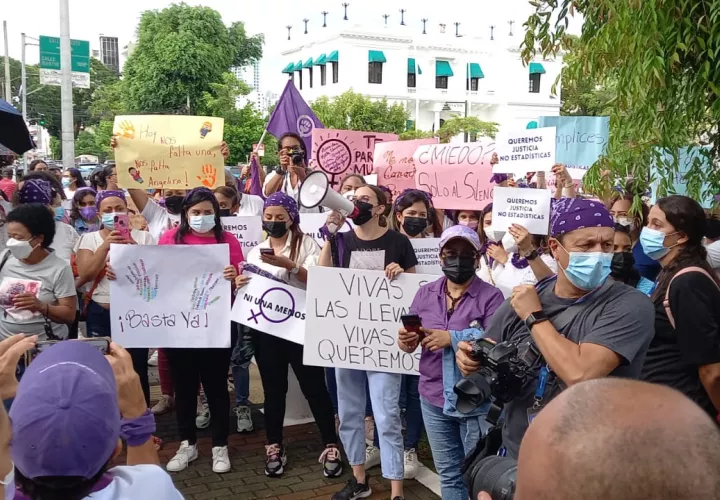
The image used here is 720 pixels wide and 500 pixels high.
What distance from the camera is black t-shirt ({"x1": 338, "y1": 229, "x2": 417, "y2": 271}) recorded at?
14.6 ft

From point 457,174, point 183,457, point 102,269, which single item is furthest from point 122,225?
point 457,174

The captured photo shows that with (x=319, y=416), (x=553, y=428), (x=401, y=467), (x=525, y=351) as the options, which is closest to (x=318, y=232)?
(x=319, y=416)

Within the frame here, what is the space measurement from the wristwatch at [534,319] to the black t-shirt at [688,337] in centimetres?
79

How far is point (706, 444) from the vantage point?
0.92 metres

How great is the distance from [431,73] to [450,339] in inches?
2445

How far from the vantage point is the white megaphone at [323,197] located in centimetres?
427

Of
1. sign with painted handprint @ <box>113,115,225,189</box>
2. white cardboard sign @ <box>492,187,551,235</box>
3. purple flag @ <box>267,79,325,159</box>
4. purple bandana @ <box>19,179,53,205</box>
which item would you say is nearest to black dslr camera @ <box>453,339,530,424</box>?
white cardboard sign @ <box>492,187,551,235</box>

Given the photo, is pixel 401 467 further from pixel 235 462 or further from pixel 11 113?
pixel 11 113

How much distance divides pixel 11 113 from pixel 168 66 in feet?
114

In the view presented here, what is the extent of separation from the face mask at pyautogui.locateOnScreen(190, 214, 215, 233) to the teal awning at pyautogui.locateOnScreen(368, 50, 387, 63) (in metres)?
55.5

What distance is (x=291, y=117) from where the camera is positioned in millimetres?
8180

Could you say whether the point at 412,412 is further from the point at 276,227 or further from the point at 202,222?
the point at 202,222

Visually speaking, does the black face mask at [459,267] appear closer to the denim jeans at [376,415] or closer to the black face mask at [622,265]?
the denim jeans at [376,415]

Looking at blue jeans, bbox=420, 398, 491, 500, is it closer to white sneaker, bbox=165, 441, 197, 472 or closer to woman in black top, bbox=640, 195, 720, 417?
woman in black top, bbox=640, 195, 720, 417
